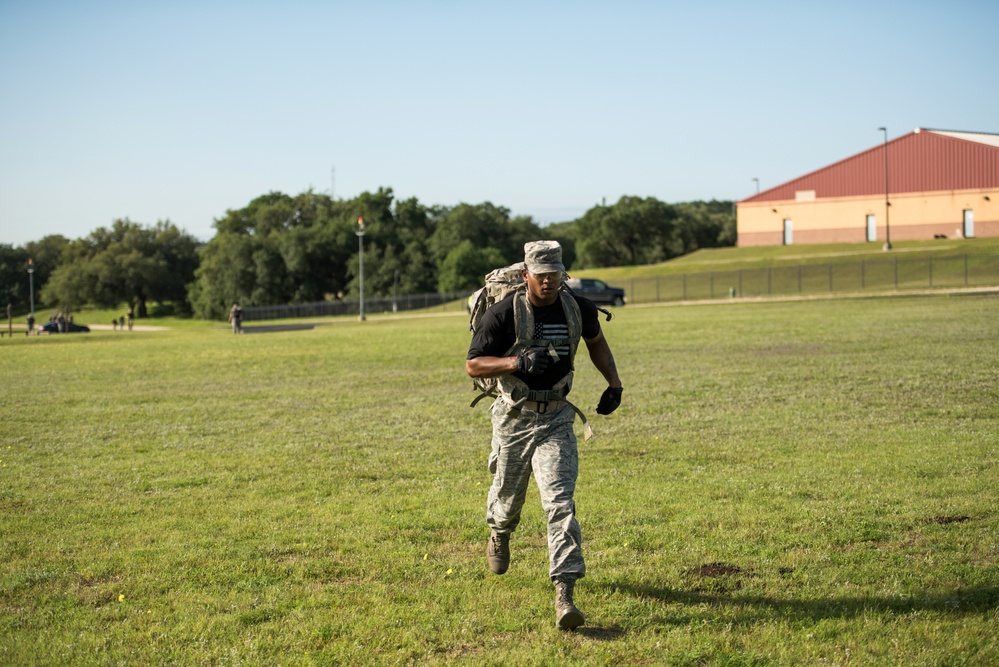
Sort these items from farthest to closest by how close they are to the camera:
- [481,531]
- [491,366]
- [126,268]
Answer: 1. [126,268]
2. [481,531]
3. [491,366]

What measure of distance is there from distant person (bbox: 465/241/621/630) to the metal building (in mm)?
75541

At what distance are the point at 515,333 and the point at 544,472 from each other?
940 mm

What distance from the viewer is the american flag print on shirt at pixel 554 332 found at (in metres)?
6.17

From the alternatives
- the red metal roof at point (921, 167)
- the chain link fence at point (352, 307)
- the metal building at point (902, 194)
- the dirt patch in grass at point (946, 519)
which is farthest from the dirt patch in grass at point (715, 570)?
the chain link fence at point (352, 307)

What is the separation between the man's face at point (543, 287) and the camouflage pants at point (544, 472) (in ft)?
2.46

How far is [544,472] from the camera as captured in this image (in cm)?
598

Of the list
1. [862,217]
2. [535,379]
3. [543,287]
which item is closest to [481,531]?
[535,379]

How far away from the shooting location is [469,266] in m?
113

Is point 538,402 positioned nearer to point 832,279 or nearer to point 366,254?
point 832,279

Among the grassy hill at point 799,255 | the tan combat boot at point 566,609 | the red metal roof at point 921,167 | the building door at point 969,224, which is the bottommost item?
the tan combat boot at point 566,609

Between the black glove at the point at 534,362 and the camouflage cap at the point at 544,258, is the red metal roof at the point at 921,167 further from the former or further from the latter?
the black glove at the point at 534,362

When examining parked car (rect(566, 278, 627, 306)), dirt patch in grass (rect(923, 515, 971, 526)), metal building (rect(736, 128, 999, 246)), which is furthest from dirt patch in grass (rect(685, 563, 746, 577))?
metal building (rect(736, 128, 999, 246))

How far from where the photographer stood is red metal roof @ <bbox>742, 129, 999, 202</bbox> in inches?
3073

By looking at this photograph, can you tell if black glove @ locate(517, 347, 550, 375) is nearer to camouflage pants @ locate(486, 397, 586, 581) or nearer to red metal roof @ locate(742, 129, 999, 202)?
camouflage pants @ locate(486, 397, 586, 581)
